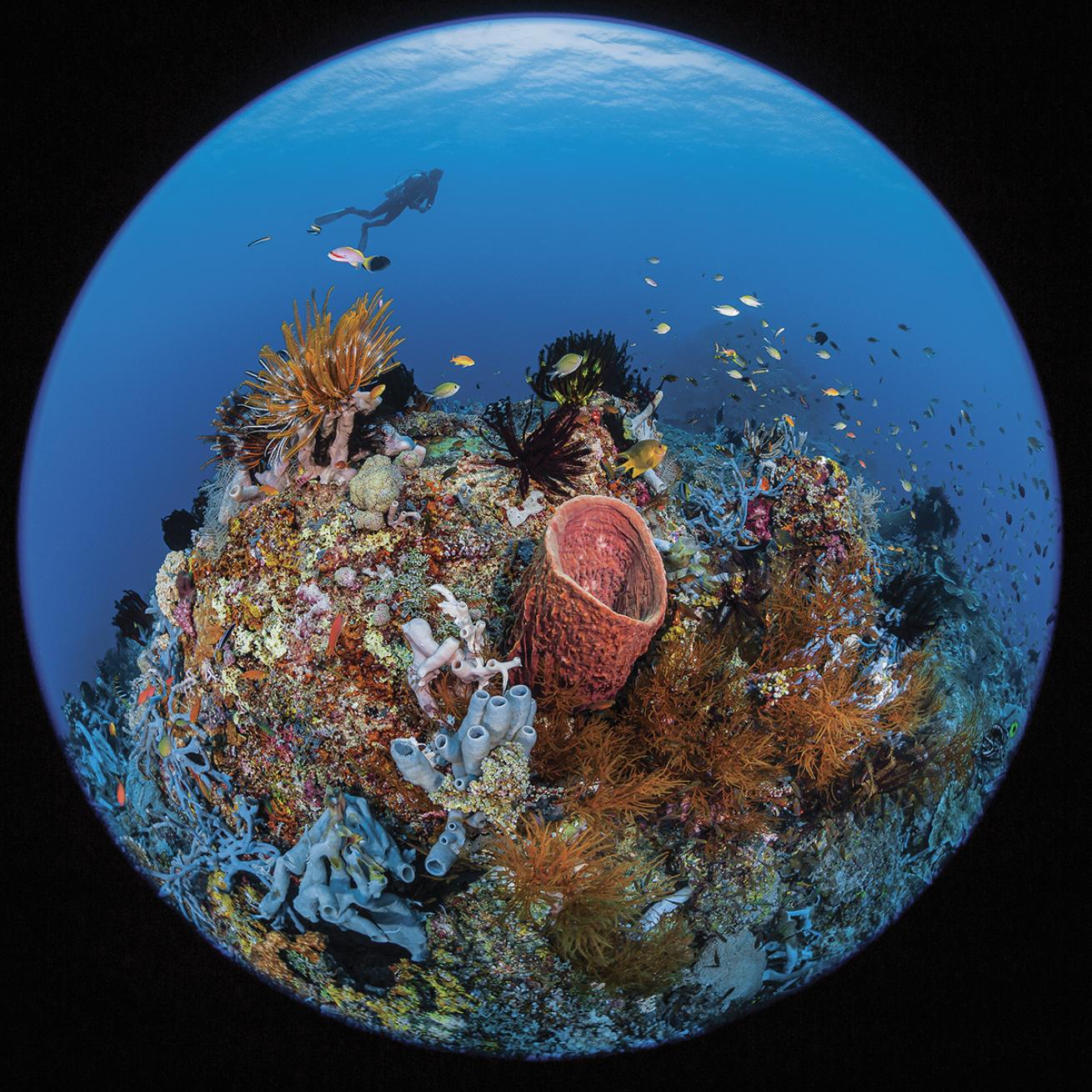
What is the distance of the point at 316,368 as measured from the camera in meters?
3.53

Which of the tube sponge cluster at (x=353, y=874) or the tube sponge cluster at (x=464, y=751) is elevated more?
the tube sponge cluster at (x=464, y=751)

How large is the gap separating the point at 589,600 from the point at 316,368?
6.76 ft

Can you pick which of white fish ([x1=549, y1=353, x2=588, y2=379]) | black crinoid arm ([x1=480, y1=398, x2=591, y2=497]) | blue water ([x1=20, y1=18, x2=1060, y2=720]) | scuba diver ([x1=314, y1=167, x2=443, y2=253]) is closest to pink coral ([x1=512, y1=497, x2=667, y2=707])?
black crinoid arm ([x1=480, y1=398, x2=591, y2=497])

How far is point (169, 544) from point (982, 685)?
15.1 ft

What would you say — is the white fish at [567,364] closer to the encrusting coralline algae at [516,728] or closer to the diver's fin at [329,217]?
the encrusting coralline algae at [516,728]

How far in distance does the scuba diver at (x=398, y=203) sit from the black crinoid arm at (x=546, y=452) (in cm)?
120

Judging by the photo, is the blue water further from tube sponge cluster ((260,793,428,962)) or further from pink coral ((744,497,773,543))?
tube sponge cluster ((260,793,428,962))

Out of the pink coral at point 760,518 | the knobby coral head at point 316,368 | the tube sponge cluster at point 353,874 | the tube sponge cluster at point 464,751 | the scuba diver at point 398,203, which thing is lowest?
the tube sponge cluster at point 353,874

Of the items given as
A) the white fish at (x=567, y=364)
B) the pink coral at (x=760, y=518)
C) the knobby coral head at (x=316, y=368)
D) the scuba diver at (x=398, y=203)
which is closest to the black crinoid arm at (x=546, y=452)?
the white fish at (x=567, y=364)

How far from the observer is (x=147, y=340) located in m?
3.53

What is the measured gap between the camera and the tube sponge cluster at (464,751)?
267cm

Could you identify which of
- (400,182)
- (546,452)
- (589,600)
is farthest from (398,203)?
(589,600)

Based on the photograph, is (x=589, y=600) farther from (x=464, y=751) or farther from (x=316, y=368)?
(x=316, y=368)

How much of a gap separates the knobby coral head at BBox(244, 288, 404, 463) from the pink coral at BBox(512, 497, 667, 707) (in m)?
1.58
